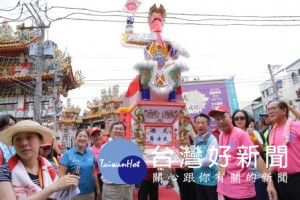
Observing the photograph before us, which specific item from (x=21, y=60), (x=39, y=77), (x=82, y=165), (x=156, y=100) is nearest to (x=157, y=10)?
(x=156, y=100)

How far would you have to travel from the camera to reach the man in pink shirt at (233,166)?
2.39 meters

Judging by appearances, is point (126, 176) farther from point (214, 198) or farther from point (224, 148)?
point (214, 198)

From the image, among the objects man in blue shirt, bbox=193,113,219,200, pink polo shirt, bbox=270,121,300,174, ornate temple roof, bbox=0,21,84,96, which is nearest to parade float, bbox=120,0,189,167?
man in blue shirt, bbox=193,113,219,200

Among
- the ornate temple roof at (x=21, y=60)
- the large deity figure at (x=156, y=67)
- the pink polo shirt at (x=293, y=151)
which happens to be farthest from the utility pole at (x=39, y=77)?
the pink polo shirt at (x=293, y=151)

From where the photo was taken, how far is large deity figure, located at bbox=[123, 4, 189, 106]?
475 centimetres

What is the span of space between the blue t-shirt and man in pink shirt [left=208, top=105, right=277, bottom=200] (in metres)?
1.42

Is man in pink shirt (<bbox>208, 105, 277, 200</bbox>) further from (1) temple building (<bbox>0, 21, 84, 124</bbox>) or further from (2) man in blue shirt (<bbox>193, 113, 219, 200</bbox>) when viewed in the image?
(1) temple building (<bbox>0, 21, 84, 124</bbox>)

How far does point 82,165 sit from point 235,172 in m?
1.61

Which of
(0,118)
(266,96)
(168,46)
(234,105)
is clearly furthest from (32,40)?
(266,96)

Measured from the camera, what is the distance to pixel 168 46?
5.14m

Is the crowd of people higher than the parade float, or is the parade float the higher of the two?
the parade float

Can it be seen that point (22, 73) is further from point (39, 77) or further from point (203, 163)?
point (203, 163)

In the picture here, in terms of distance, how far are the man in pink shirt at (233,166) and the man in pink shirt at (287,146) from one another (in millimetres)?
312

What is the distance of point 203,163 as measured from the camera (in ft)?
10.1
